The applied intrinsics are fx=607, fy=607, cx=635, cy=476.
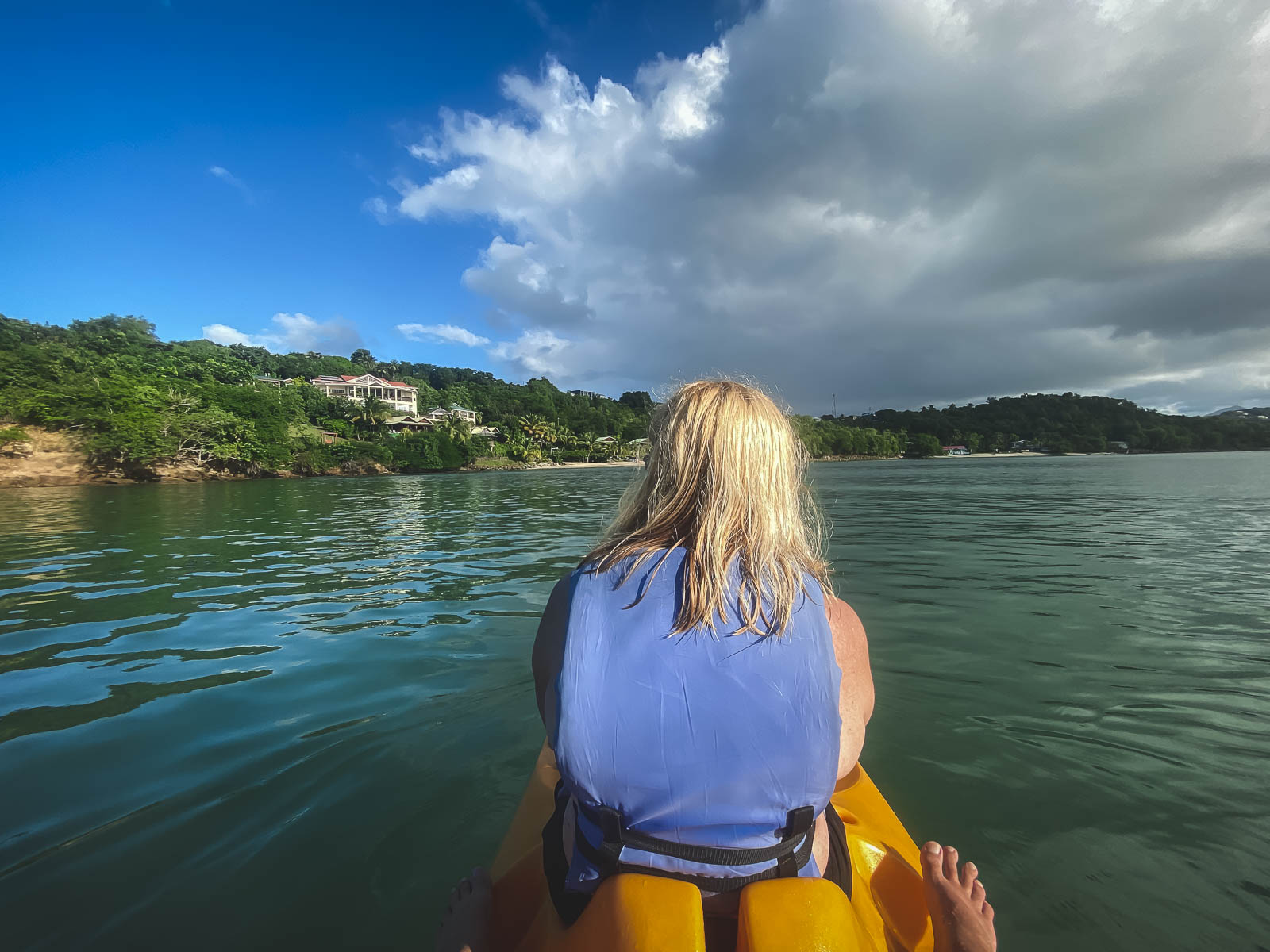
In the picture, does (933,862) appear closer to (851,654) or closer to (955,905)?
(955,905)

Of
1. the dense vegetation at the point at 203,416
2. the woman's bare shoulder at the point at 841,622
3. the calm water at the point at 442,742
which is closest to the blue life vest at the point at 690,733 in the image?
the woman's bare shoulder at the point at 841,622

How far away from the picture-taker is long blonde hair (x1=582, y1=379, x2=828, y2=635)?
4.45 ft

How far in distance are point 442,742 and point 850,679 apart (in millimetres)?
2894

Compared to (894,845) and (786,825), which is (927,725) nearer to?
(894,845)

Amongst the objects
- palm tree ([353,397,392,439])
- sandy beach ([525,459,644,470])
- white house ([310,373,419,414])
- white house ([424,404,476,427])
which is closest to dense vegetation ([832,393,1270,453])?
sandy beach ([525,459,644,470])

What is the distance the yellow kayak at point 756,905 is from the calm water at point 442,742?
559 mm

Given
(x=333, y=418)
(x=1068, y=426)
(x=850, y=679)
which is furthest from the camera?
(x=1068, y=426)

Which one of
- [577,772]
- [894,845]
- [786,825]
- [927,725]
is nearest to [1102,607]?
[927,725]

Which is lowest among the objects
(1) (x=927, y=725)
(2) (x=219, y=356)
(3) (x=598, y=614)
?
(1) (x=927, y=725)

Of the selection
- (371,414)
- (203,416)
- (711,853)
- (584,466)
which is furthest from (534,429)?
(711,853)

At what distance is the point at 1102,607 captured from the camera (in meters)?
6.26

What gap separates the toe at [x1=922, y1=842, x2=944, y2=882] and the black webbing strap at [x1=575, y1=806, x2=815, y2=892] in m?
0.66

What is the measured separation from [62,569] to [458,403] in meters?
98.9

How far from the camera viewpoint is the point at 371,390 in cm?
9231
